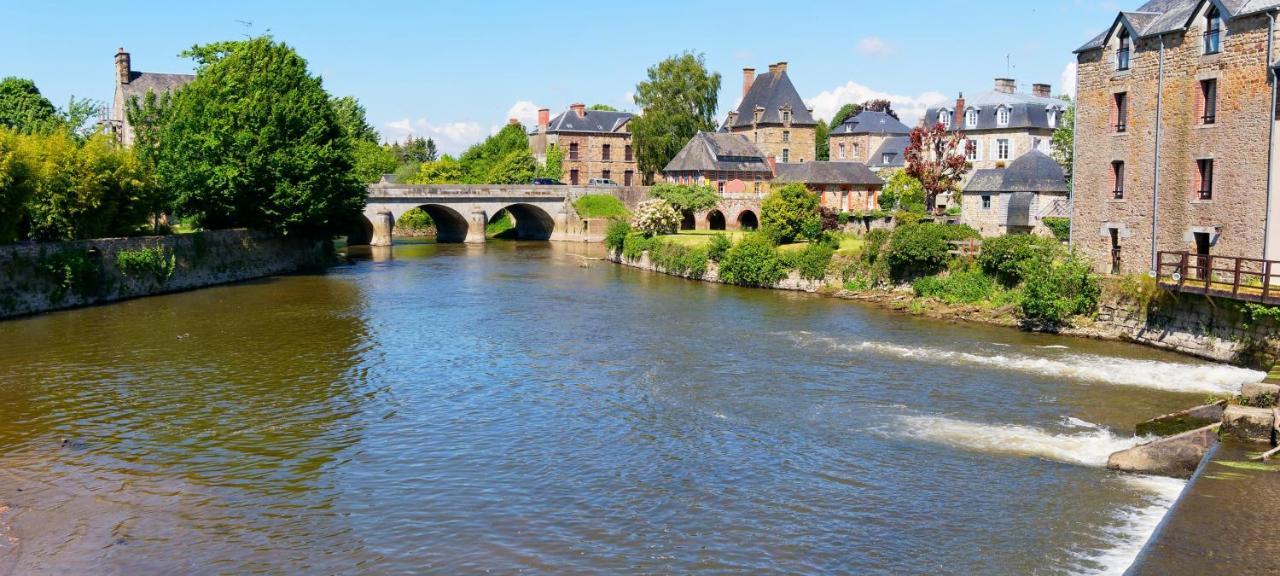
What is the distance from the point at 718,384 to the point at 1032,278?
44.5 feet

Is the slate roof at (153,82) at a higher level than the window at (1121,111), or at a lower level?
higher

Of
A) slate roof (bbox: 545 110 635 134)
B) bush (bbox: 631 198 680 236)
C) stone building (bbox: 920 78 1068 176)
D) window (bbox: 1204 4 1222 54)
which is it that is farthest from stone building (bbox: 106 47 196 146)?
window (bbox: 1204 4 1222 54)

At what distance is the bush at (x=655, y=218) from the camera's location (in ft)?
194

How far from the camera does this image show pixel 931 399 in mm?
23844

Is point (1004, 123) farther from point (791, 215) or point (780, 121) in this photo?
point (791, 215)

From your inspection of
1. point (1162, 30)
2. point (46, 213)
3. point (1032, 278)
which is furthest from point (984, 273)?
point (46, 213)

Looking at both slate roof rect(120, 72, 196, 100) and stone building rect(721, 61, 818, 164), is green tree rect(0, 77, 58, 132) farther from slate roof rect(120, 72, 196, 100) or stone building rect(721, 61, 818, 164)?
stone building rect(721, 61, 818, 164)

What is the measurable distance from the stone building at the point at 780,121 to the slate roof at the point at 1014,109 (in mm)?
11605

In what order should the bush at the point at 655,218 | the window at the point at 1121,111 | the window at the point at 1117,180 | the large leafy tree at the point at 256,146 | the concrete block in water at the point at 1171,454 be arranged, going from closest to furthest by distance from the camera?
the concrete block in water at the point at 1171,454 < the window at the point at 1121,111 < the window at the point at 1117,180 < the large leafy tree at the point at 256,146 < the bush at the point at 655,218

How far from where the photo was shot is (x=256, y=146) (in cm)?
4744

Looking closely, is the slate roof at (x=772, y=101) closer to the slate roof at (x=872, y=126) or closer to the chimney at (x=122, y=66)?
the slate roof at (x=872, y=126)

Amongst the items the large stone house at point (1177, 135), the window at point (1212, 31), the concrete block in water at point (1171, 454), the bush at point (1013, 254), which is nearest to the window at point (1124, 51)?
the large stone house at point (1177, 135)

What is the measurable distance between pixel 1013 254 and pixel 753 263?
533 inches

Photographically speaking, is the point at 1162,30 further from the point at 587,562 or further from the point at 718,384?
the point at 587,562
